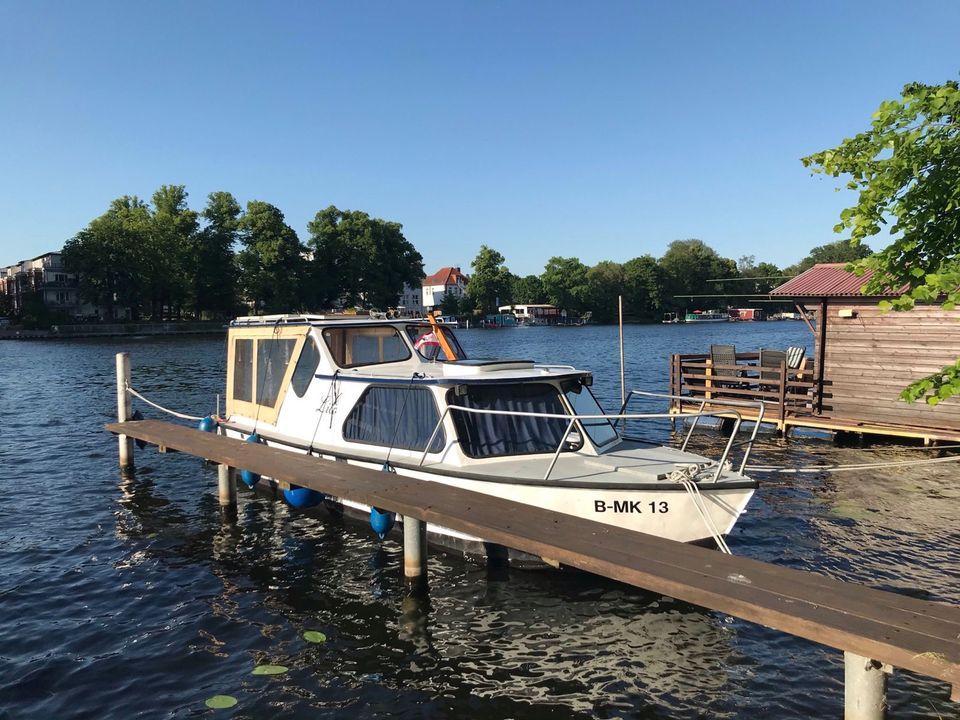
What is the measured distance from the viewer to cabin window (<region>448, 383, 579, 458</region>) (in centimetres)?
1073

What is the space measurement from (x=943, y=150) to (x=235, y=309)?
10725 centimetres

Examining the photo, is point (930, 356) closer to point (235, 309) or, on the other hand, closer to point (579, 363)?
point (579, 363)

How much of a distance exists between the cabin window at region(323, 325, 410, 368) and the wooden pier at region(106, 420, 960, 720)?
2.94 m

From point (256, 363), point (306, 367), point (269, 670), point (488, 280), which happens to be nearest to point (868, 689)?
point (269, 670)

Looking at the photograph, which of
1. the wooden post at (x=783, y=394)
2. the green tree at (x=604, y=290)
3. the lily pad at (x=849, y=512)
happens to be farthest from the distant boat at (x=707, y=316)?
the lily pad at (x=849, y=512)

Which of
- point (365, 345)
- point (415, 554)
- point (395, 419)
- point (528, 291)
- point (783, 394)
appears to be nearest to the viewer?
point (415, 554)

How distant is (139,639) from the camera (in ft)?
28.0

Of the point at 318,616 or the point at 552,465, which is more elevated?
the point at 552,465

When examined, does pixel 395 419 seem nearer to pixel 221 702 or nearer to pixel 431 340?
pixel 431 340

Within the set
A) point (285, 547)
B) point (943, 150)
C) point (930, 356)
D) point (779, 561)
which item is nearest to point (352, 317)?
point (285, 547)

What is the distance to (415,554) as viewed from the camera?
9.62 m

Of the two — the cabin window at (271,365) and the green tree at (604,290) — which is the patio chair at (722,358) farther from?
the green tree at (604,290)

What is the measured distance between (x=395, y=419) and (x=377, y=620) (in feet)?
12.1

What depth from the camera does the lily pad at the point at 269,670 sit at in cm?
771
